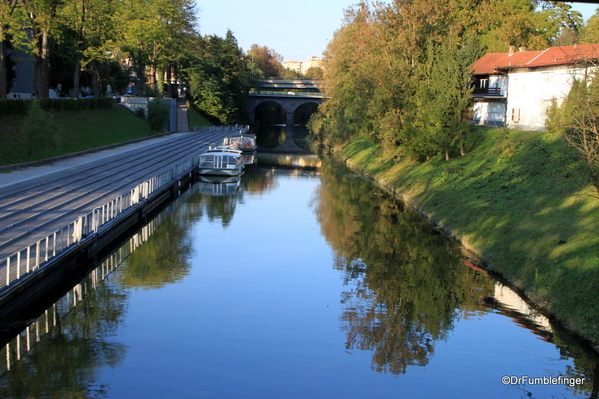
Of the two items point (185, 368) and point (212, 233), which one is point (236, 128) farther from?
point (185, 368)

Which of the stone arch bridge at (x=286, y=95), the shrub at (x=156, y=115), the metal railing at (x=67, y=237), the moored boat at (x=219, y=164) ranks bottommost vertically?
the metal railing at (x=67, y=237)

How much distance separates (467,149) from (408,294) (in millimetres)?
23620

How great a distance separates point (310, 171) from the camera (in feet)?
193

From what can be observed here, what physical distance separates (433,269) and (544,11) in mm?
61477

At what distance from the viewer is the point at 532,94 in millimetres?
44969

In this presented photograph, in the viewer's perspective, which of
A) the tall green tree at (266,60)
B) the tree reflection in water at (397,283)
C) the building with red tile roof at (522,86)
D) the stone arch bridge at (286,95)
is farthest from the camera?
the tall green tree at (266,60)

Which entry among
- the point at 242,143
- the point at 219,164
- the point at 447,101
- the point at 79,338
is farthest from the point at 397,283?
the point at 242,143

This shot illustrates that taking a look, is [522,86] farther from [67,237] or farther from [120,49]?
[120,49]

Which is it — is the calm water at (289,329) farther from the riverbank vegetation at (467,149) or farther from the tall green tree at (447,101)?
the tall green tree at (447,101)

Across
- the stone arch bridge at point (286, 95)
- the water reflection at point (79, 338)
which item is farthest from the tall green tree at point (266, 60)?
the water reflection at point (79, 338)

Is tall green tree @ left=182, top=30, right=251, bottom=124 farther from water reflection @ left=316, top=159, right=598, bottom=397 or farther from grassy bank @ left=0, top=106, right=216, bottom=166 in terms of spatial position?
water reflection @ left=316, top=159, right=598, bottom=397

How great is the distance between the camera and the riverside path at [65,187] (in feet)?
69.3

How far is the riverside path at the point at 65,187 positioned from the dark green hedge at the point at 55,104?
18.1 ft

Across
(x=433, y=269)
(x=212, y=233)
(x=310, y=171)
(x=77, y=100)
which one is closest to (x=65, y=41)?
(x=77, y=100)
